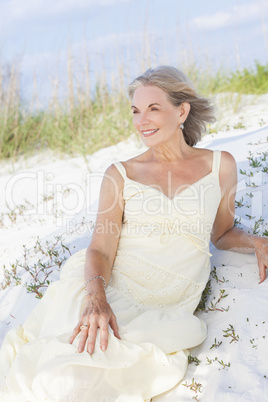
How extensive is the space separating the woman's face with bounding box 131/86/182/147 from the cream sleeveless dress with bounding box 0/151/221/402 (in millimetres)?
305

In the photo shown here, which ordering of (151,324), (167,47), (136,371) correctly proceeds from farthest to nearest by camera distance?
(167,47)
(151,324)
(136,371)

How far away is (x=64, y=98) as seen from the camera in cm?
952

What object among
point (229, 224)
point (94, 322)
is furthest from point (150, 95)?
point (94, 322)

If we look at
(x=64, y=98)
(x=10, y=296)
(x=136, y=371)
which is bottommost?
(x=10, y=296)

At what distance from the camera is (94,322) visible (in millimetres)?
2467

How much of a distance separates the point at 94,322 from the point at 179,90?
64.1 inches

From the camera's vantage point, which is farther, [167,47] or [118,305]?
[167,47]

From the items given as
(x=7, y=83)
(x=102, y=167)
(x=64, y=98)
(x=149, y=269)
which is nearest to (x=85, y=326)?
(x=149, y=269)

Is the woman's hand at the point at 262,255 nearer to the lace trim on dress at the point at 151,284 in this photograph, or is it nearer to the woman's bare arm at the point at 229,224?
the woman's bare arm at the point at 229,224

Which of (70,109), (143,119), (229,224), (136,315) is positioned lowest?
(136,315)

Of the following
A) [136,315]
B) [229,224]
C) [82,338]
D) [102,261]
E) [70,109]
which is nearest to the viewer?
[82,338]

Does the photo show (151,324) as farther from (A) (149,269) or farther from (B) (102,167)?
(B) (102,167)

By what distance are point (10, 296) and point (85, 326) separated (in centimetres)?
167

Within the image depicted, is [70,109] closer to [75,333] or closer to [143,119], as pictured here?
[143,119]
